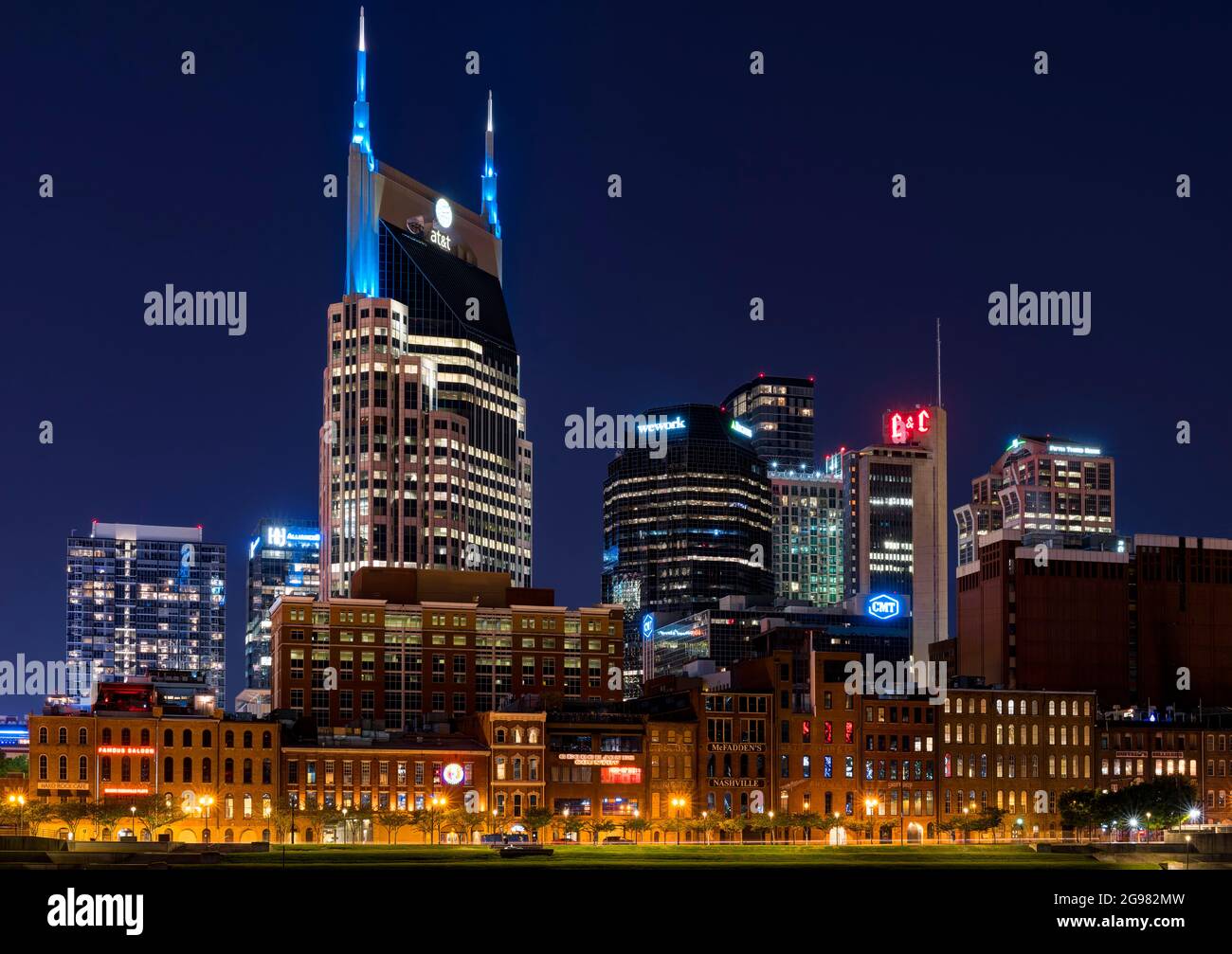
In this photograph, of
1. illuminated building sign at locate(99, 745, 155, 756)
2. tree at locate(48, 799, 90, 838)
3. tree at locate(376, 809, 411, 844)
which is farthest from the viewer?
illuminated building sign at locate(99, 745, 155, 756)

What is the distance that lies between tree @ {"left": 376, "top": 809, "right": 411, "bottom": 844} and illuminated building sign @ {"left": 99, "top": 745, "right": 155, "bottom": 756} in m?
22.2

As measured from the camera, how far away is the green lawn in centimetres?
14562

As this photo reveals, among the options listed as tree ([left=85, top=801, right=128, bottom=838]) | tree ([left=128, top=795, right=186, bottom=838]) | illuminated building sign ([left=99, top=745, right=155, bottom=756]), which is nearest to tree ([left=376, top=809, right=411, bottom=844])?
tree ([left=128, top=795, right=186, bottom=838])

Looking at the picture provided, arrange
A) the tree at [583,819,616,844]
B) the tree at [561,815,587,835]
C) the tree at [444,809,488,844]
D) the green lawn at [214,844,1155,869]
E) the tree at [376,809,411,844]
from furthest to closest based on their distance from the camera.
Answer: the tree at [561,815,587,835]
the tree at [583,819,616,844]
the tree at [444,809,488,844]
the tree at [376,809,411,844]
the green lawn at [214,844,1155,869]

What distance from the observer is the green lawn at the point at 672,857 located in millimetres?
145625

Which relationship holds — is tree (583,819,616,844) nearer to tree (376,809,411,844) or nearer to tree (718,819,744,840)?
tree (718,819,744,840)

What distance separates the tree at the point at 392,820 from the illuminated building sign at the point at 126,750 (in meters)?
22.2

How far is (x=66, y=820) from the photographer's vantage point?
172875mm

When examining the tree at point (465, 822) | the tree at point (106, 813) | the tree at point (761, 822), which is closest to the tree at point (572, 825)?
the tree at point (465, 822)
